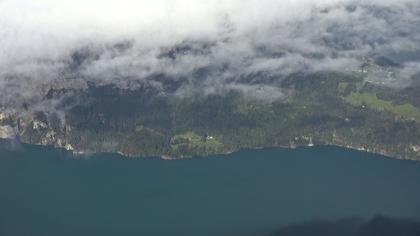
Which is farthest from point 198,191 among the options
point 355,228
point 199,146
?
point 355,228

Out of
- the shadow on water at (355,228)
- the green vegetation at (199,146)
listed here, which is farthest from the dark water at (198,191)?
the green vegetation at (199,146)

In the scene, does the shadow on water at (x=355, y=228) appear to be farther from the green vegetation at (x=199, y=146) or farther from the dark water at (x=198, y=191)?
the green vegetation at (x=199, y=146)

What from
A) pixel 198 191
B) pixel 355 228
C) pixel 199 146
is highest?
pixel 355 228

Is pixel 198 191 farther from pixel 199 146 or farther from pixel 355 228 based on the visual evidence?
pixel 355 228

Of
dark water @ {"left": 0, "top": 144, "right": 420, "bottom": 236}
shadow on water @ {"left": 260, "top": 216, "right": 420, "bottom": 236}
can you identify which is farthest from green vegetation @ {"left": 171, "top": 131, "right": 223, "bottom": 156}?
shadow on water @ {"left": 260, "top": 216, "right": 420, "bottom": 236}

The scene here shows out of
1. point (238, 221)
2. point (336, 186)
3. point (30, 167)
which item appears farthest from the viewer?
point (30, 167)

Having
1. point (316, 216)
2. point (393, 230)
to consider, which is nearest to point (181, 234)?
point (316, 216)

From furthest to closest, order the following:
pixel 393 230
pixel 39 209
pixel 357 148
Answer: pixel 357 148, pixel 39 209, pixel 393 230

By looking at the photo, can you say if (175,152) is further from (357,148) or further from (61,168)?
(357,148)

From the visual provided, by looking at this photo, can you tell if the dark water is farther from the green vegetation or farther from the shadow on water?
the green vegetation
